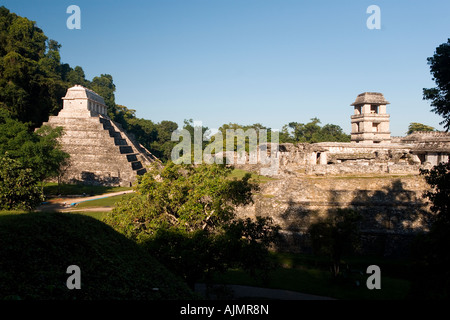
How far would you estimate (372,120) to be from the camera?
49438mm

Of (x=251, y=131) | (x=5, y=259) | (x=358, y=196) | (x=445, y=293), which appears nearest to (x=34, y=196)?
(x=5, y=259)

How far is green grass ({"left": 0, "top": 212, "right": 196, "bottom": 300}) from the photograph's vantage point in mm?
7160

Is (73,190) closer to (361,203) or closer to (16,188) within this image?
(16,188)

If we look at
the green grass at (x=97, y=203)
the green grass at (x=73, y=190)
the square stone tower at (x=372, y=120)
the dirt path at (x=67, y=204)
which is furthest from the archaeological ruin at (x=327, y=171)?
the green grass at (x=97, y=203)

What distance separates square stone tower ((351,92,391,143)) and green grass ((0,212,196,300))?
44.5m

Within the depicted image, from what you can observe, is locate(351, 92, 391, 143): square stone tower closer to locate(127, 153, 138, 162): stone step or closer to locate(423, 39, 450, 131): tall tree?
locate(423, 39, 450, 131): tall tree

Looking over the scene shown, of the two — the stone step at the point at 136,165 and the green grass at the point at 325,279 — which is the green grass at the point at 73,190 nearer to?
the stone step at the point at 136,165

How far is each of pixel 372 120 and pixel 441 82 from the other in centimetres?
1809

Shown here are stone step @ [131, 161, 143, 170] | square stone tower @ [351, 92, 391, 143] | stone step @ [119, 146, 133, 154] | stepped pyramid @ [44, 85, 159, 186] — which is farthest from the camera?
stone step @ [119, 146, 133, 154]

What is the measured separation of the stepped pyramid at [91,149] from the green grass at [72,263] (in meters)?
33.8

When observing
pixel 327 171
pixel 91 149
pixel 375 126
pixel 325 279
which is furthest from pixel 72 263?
pixel 375 126

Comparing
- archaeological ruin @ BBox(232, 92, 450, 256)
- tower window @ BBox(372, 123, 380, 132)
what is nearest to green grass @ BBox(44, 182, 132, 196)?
archaeological ruin @ BBox(232, 92, 450, 256)

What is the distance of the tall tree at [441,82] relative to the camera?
3023 centimetres

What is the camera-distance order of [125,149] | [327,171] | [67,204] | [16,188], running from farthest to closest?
[125,149]
[67,204]
[327,171]
[16,188]
